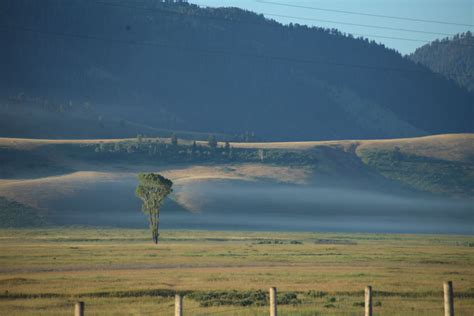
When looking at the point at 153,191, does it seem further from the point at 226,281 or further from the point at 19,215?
the point at 226,281

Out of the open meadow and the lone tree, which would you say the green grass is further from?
the open meadow

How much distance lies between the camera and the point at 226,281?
177 ft

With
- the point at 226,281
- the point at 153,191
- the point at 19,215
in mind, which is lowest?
the point at 226,281

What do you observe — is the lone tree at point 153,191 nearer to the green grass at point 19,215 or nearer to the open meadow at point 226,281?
the open meadow at point 226,281

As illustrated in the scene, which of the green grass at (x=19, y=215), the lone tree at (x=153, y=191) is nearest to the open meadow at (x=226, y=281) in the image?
the lone tree at (x=153, y=191)

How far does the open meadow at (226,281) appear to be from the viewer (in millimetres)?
41469

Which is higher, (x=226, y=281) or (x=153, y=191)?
(x=153, y=191)

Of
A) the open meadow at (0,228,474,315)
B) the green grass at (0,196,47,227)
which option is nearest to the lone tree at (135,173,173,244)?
the open meadow at (0,228,474,315)

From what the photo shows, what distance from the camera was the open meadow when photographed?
41.5m

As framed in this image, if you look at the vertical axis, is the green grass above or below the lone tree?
below

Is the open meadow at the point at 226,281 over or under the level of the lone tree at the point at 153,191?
under

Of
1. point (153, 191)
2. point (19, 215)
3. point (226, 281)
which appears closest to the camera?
point (226, 281)

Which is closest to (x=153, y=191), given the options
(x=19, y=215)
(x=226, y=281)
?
(x=19, y=215)

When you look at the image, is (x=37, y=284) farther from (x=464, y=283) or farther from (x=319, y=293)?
(x=464, y=283)
